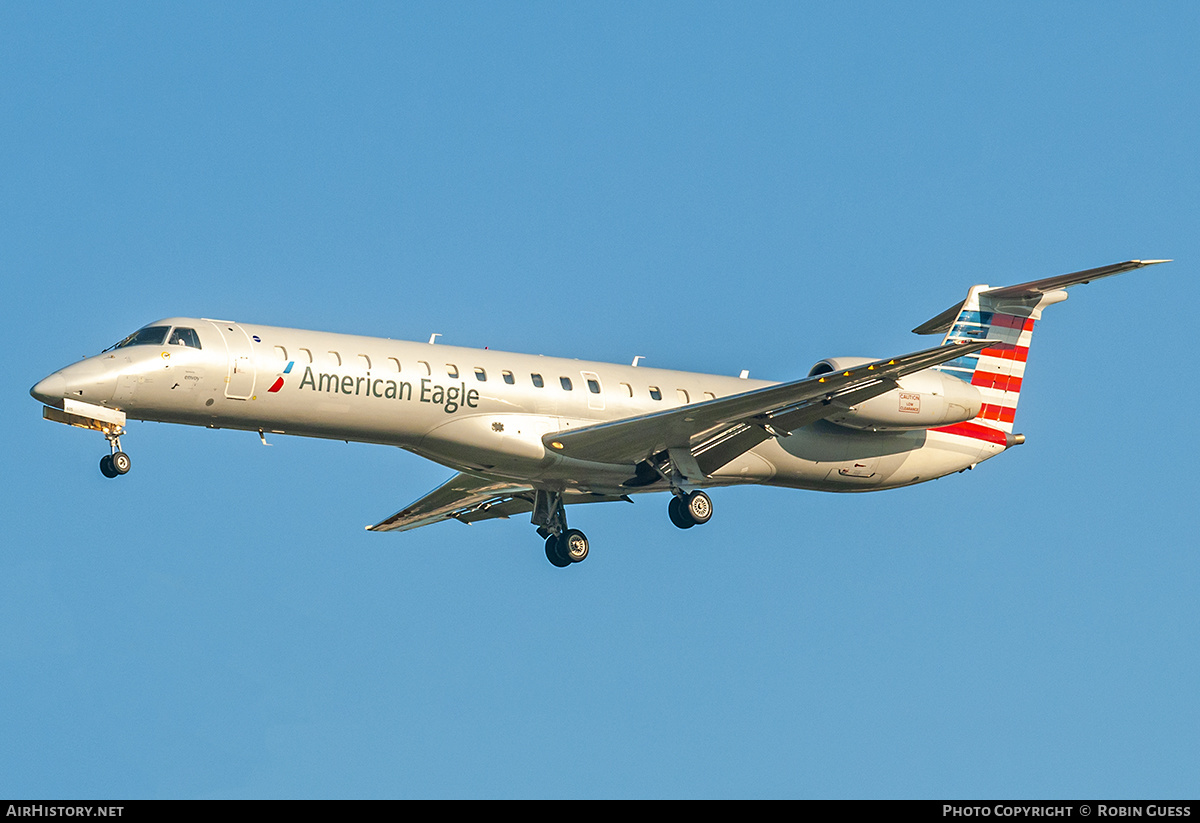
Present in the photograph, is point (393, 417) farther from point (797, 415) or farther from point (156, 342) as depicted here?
point (797, 415)

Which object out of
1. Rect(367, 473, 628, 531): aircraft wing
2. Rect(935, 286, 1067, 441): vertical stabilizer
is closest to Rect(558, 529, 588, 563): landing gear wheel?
Rect(367, 473, 628, 531): aircraft wing

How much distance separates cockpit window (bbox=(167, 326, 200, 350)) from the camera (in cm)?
2438

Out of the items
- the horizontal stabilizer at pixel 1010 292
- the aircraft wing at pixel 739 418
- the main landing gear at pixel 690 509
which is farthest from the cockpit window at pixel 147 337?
the horizontal stabilizer at pixel 1010 292

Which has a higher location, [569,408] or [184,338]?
[184,338]

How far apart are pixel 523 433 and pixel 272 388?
13.9 feet

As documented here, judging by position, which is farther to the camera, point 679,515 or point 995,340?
point 995,340

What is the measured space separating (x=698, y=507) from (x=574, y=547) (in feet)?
9.03

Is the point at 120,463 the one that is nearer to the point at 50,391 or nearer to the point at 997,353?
the point at 50,391

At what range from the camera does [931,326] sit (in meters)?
30.3

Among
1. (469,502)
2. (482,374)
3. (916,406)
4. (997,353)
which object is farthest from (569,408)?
(997,353)

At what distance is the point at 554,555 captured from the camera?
28.9 meters

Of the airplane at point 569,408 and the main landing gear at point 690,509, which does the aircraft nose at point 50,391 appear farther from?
the main landing gear at point 690,509
